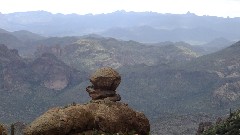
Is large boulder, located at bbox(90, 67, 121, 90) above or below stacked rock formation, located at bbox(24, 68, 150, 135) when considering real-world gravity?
above

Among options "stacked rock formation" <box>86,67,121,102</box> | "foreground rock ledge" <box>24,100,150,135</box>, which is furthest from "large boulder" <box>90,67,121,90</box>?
"foreground rock ledge" <box>24,100,150,135</box>

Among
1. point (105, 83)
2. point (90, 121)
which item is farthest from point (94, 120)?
point (105, 83)

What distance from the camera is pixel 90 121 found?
46500 millimetres

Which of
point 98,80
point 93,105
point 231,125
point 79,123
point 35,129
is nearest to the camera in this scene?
point 35,129

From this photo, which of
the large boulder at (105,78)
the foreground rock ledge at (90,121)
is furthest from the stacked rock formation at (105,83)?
the foreground rock ledge at (90,121)

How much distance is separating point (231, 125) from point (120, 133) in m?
62.8

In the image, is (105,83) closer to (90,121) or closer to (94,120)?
(94,120)

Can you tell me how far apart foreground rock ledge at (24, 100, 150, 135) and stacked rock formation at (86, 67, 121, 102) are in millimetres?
5259

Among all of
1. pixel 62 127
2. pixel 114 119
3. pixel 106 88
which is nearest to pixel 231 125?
pixel 106 88

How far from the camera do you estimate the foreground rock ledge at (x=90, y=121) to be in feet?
139

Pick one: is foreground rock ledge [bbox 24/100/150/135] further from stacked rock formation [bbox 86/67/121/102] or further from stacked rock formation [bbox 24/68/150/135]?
stacked rock formation [bbox 86/67/121/102]

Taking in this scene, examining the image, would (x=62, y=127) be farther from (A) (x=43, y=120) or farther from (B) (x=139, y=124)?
(B) (x=139, y=124)

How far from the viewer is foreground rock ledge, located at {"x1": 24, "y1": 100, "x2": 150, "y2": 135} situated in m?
42.5

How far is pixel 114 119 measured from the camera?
1885 inches
